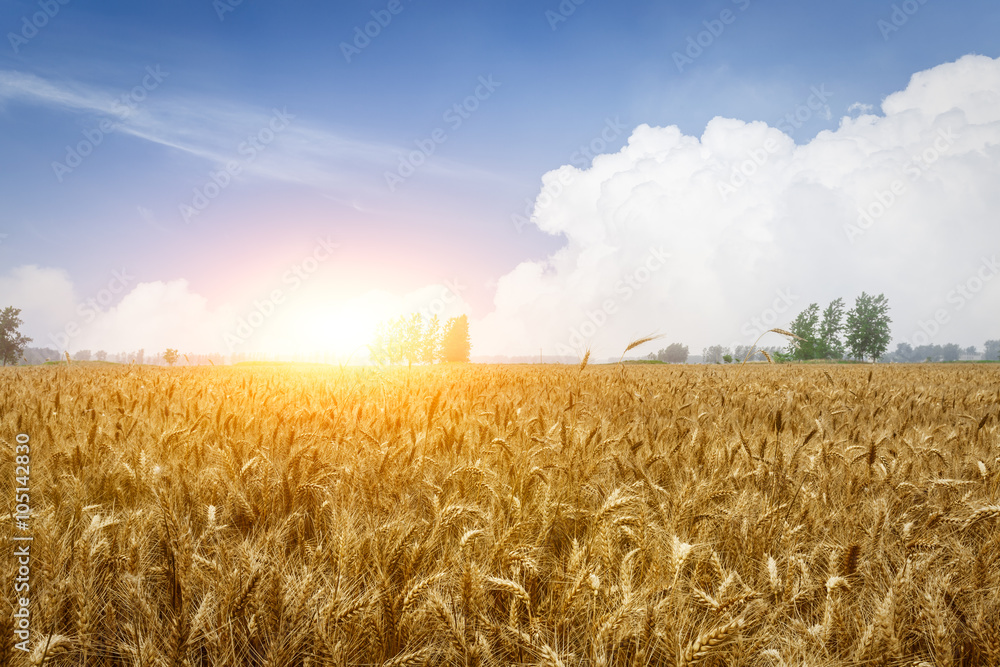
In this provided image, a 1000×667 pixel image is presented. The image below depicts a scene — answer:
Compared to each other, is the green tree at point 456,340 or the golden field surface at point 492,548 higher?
the green tree at point 456,340

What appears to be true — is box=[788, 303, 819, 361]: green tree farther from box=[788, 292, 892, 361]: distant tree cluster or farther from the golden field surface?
the golden field surface

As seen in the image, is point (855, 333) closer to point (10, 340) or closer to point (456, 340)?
point (456, 340)

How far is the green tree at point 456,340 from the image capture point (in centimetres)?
8788

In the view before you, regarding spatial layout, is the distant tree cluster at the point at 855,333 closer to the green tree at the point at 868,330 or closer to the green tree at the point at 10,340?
the green tree at the point at 868,330

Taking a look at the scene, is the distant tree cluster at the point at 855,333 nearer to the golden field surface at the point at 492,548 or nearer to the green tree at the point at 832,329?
the green tree at the point at 832,329

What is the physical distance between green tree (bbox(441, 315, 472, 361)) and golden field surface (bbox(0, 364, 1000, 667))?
278ft

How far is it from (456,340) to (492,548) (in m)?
86.7

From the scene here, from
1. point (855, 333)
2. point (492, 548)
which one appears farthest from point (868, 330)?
point (492, 548)

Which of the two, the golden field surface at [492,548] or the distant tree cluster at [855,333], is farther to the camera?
the distant tree cluster at [855,333]

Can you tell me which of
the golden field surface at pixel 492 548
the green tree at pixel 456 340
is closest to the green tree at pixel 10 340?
the green tree at pixel 456 340

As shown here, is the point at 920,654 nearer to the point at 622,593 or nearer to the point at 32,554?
the point at 622,593

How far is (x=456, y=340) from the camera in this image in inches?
3460

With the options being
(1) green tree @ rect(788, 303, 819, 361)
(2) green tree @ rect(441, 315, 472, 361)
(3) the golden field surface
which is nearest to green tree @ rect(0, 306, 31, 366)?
(2) green tree @ rect(441, 315, 472, 361)

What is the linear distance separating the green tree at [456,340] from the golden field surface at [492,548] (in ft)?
278
